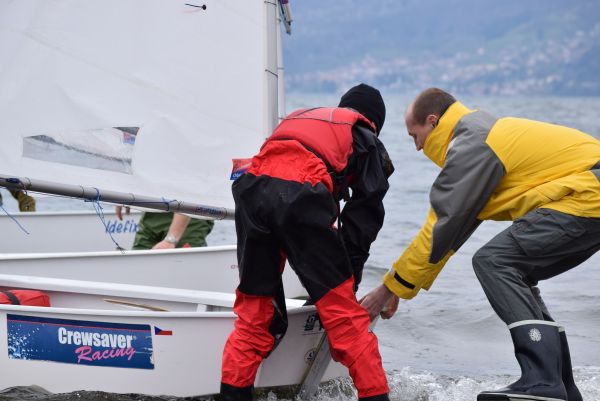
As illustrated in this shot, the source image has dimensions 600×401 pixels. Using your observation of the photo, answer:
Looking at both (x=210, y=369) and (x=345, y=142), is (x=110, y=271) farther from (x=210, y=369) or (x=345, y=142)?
(x=345, y=142)

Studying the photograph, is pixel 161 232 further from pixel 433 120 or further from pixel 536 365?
pixel 536 365

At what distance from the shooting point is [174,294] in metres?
5.24

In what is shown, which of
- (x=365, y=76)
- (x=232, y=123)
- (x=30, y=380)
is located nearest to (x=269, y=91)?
(x=232, y=123)

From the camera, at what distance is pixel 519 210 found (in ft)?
13.4

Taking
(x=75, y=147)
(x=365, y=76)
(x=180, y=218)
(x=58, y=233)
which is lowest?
(x=365, y=76)

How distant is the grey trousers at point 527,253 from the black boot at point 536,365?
0.05 m

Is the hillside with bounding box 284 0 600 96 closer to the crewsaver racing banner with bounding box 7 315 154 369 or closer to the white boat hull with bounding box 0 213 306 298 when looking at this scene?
the white boat hull with bounding box 0 213 306 298

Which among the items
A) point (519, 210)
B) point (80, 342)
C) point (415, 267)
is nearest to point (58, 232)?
point (80, 342)

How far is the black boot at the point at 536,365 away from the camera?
152 inches

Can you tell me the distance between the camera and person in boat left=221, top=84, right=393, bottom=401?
393cm

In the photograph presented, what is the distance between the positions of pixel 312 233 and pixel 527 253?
0.81 meters

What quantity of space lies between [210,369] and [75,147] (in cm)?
174

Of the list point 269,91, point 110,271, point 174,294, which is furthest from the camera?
point 110,271

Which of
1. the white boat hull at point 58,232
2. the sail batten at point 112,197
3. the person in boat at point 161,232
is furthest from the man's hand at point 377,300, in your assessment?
the white boat hull at point 58,232
